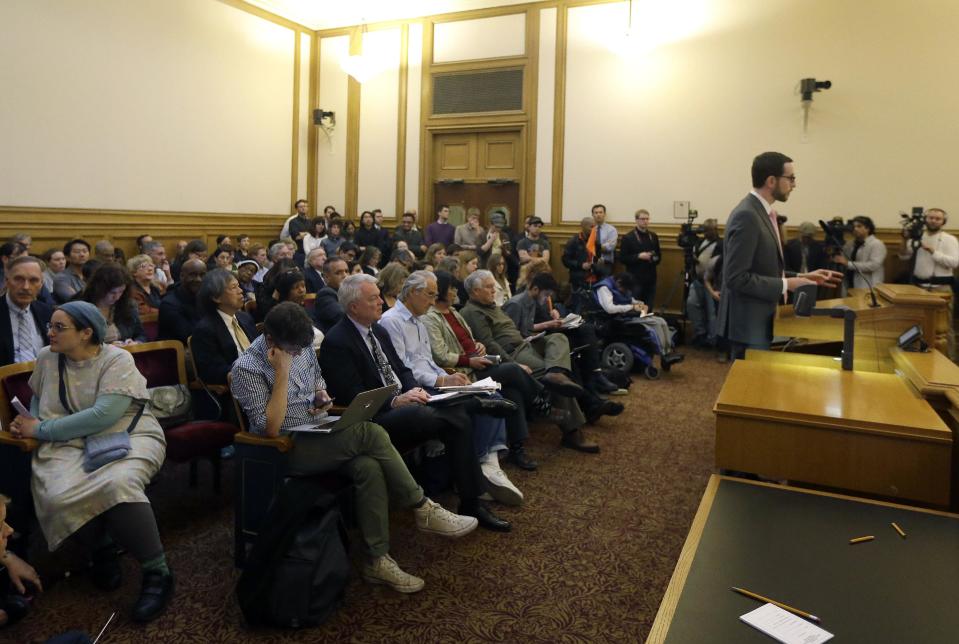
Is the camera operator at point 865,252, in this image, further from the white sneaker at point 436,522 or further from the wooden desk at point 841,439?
the white sneaker at point 436,522

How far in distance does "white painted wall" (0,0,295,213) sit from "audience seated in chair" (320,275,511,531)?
5.56m

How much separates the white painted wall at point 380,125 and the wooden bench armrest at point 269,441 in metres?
7.60

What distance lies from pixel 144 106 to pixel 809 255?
7.33m

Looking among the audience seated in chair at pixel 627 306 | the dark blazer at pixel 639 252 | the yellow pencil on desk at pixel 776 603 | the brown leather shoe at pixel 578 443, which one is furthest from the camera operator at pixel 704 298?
the yellow pencil on desk at pixel 776 603

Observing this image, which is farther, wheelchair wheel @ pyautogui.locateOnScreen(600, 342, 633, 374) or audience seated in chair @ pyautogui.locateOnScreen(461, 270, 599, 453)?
wheelchair wheel @ pyautogui.locateOnScreen(600, 342, 633, 374)

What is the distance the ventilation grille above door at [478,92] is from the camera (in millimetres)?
8922

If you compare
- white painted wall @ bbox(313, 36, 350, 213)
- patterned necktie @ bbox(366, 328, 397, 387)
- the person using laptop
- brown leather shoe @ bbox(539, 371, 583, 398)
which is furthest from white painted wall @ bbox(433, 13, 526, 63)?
the person using laptop

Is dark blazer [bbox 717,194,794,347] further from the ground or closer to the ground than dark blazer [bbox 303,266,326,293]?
further from the ground

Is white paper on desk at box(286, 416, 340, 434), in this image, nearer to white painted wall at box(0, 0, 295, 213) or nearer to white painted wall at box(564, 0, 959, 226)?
white painted wall at box(0, 0, 295, 213)

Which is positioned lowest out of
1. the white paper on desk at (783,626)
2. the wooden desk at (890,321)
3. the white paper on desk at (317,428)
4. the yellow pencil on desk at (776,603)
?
the white paper on desk at (317,428)

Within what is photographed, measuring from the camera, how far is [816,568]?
55.0 inches

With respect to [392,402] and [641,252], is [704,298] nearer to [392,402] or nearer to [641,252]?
[641,252]

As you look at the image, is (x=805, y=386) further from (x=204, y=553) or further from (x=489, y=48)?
(x=489, y=48)

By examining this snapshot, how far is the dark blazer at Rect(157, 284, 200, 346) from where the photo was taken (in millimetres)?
3596
